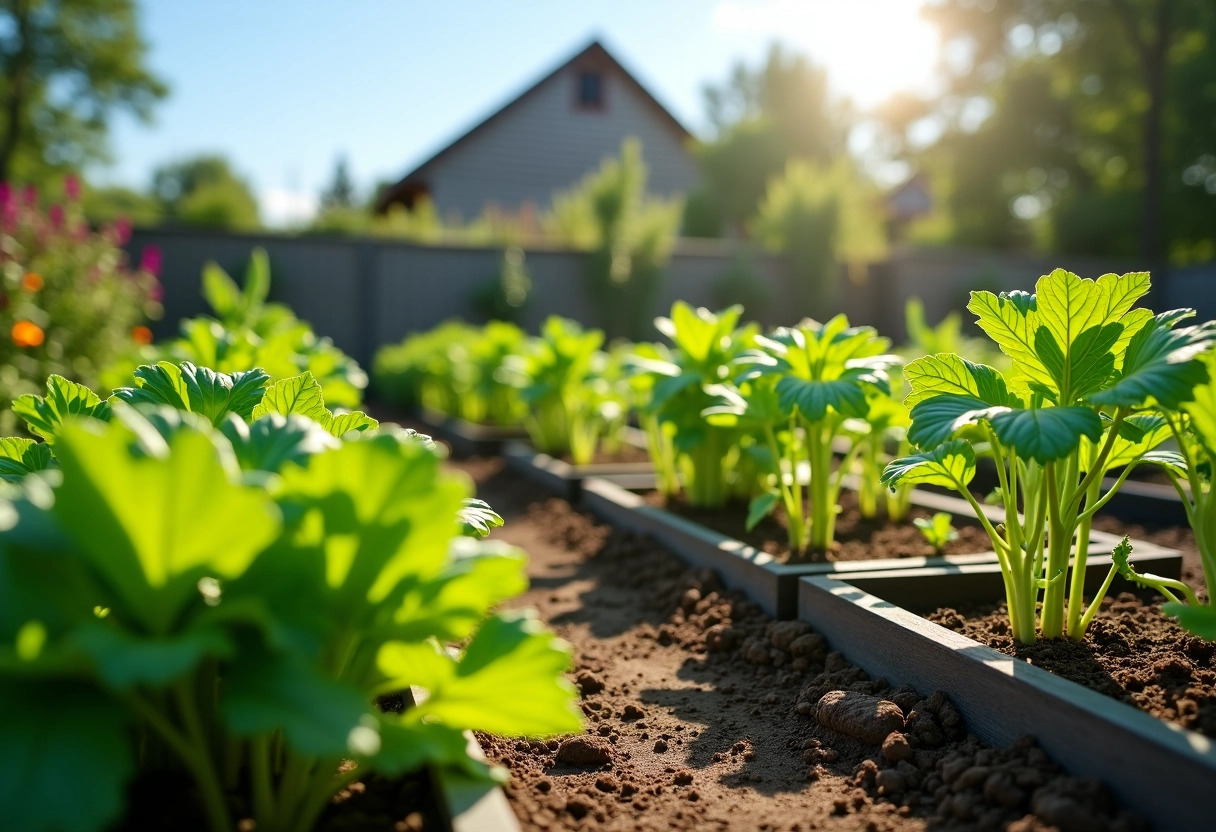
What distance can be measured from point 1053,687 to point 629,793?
85 centimetres

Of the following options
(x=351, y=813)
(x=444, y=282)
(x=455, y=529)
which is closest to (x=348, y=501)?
(x=455, y=529)

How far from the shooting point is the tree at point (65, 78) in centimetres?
2356

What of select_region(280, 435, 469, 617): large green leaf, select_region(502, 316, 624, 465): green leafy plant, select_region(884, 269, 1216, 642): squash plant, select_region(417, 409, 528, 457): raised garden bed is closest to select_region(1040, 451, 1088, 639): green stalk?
select_region(884, 269, 1216, 642): squash plant

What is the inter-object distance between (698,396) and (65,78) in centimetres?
2786

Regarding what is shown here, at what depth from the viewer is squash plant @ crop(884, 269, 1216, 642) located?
5.21 ft

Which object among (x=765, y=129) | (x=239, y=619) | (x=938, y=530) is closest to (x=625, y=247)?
(x=938, y=530)

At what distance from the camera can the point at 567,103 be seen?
68.7 feet

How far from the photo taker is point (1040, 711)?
5.52 feet

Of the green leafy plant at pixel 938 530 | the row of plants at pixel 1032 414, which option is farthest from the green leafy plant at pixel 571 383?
the green leafy plant at pixel 938 530

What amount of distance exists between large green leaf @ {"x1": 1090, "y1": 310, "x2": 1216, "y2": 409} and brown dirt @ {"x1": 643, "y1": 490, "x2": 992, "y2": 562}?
1.52 metres

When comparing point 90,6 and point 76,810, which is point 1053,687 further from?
point 90,6

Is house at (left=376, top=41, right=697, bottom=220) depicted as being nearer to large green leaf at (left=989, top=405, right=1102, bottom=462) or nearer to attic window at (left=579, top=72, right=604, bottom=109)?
attic window at (left=579, top=72, right=604, bottom=109)

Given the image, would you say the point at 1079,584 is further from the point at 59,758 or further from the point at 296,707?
the point at 59,758

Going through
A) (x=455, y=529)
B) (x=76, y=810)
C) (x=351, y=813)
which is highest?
(x=455, y=529)
